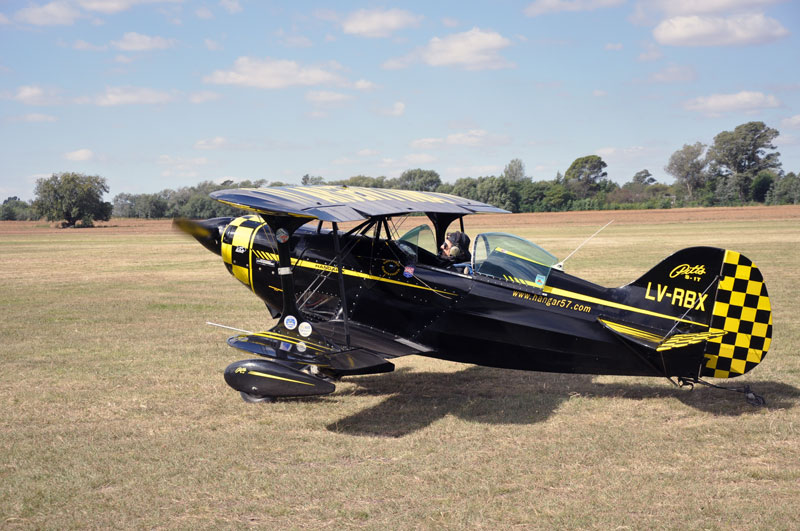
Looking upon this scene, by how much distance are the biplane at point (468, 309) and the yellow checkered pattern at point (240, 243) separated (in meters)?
0.80

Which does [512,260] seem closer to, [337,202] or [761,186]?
[337,202]

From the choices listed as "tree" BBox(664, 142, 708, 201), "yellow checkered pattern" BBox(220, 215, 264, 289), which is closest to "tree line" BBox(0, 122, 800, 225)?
"tree" BBox(664, 142, 708, 201)

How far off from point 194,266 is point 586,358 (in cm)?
1898

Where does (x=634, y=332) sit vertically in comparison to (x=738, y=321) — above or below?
below

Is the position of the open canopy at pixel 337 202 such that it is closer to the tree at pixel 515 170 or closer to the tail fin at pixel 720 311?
the tail fin at pixel 720 311

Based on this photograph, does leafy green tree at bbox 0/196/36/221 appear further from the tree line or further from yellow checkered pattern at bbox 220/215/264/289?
yellow checkered pattern at bbox 220/215/264/289

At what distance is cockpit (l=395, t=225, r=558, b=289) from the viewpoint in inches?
266

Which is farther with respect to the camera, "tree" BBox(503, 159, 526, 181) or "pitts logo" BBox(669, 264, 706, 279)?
"tree" BBox(503, 159, 526, 181)

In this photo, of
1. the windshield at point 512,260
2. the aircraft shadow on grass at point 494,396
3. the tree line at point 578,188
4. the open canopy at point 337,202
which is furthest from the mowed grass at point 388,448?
the tree line at point 578,188

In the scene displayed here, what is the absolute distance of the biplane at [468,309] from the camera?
20.3 ft

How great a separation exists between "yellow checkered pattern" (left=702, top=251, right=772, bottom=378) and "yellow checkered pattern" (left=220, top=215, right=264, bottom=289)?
17.7 feet

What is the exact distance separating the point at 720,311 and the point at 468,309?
8.10 feet

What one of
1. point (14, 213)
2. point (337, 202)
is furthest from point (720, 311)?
point (14, 213)

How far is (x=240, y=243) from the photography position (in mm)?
8242
